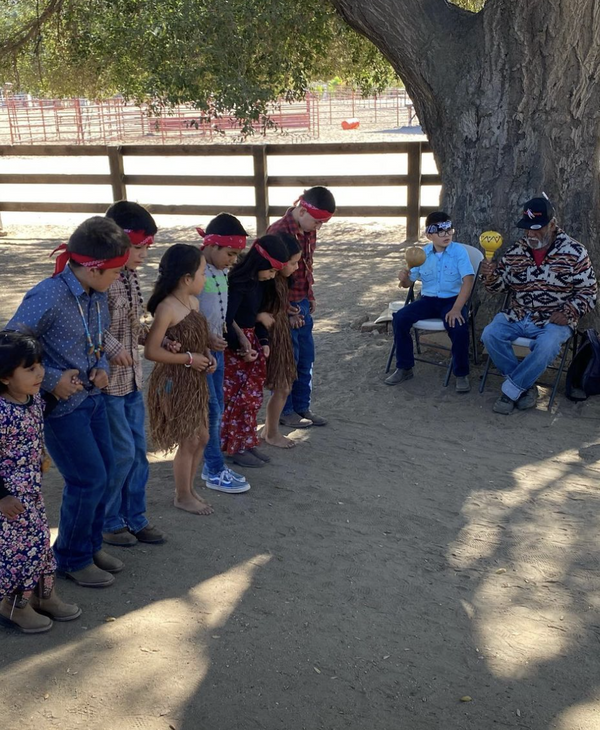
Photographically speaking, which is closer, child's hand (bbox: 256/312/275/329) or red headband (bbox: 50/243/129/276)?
red headband (bbox: 50/243/129/276)

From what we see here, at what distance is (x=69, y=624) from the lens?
3580 mm

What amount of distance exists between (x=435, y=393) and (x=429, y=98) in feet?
8.80

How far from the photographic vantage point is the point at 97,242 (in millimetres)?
3467

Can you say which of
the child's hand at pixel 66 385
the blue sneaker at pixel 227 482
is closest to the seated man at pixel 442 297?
the blue sneaker at pixel 227 482

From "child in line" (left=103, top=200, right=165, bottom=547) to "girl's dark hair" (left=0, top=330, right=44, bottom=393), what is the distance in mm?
610

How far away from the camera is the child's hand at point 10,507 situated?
324 cm

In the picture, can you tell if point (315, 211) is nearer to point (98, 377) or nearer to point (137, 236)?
point (137, 236)

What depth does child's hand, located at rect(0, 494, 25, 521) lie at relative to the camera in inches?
127

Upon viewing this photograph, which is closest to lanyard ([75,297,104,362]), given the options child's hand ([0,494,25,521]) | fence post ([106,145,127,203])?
child's hand ([0,494,25,521])

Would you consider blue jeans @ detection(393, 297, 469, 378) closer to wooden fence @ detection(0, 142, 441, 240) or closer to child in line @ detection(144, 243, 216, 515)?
child in line @ detection(144, 243, 216, 515)

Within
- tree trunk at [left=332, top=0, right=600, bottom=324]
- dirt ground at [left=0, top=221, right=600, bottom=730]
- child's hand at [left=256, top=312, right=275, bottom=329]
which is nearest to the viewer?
dirt ground at [left=0, top=221, right=600, bottom=730]

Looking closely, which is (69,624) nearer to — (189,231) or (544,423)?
(544,423)

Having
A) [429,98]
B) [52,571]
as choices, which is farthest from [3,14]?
[52,571]

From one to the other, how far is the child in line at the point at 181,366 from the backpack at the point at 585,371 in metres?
3.23
